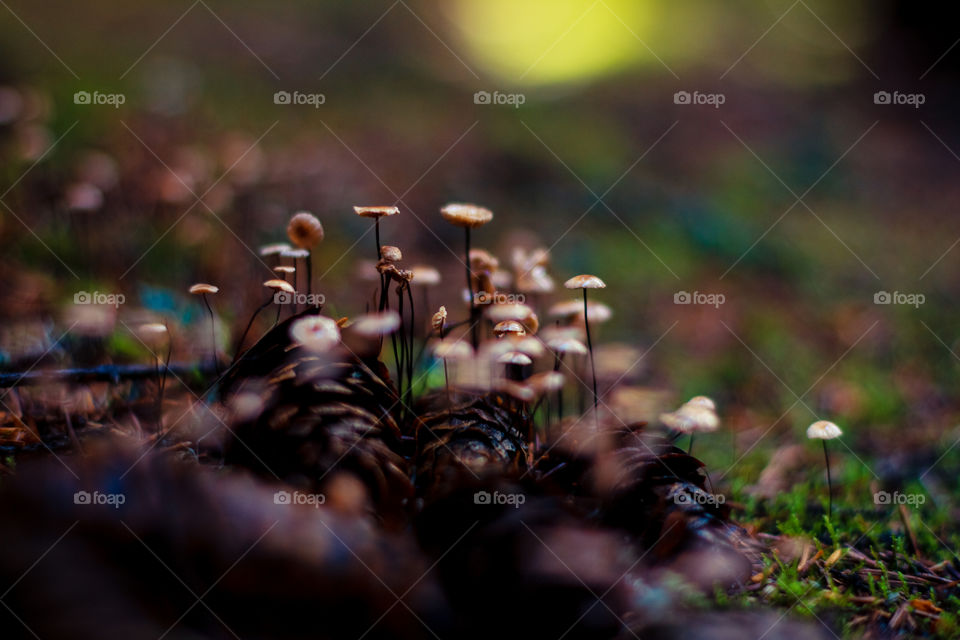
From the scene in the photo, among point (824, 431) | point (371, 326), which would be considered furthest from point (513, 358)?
point (824, 431)

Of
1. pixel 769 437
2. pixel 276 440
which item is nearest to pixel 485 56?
pixel 769 437

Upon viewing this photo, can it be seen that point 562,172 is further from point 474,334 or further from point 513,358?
point 513,358

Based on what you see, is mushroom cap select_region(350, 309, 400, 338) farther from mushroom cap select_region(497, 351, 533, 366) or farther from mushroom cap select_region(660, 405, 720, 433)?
mushroom cap select_region(660, 405, 720, 433)

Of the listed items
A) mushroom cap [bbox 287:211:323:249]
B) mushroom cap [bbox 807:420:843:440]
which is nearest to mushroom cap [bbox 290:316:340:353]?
mushroom cap [bbox 287:211:323:249]

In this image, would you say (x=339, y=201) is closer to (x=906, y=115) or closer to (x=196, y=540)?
(x=196, y=540)

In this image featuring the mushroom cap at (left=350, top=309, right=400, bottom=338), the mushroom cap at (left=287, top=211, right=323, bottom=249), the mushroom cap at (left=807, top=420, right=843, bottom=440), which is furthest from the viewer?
the mushroom cap at (left=807, top=420, right=843, bottom=440)

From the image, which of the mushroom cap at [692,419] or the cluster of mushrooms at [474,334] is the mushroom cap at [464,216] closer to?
the cluster of mushrooms at [474,334]
